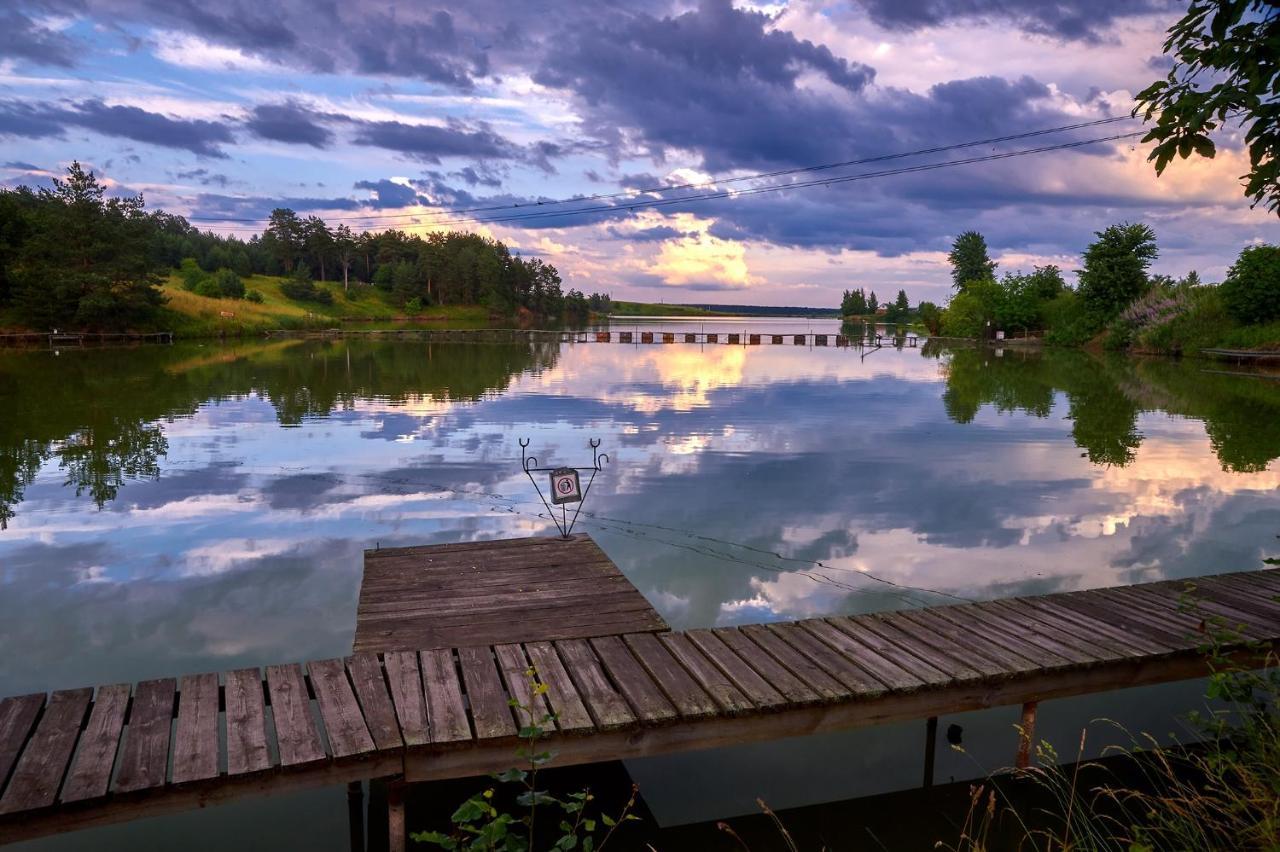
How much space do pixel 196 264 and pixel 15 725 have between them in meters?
99.1

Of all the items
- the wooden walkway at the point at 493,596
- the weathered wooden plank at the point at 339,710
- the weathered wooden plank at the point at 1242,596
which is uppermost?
the weathered wooden plank at the point at 1242,596

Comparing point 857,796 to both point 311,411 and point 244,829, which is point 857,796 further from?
point 311,411

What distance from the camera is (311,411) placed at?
2414cm

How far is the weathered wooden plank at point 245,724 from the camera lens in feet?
14.9

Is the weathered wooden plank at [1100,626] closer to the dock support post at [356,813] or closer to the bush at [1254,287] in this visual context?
the dock support post at [356,813]

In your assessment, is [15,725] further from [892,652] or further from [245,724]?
[892,652]

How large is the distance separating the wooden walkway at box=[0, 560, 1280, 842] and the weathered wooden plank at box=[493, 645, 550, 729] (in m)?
0.02

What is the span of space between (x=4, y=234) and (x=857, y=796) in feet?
226

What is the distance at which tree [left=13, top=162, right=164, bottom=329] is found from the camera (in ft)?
175

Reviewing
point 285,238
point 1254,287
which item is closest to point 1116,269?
point 1254,287

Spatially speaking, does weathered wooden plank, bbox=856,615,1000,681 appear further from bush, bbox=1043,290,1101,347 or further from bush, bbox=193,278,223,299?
bush, bbox=193,278,223,299

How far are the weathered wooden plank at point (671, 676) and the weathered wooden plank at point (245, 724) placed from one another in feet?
7.92

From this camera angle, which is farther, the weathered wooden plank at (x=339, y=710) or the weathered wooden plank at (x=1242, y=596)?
the weathered wooden plank at (x=1242, y=596)

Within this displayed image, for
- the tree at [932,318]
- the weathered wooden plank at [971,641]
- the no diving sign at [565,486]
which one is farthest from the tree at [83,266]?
the tree at [932,318]
